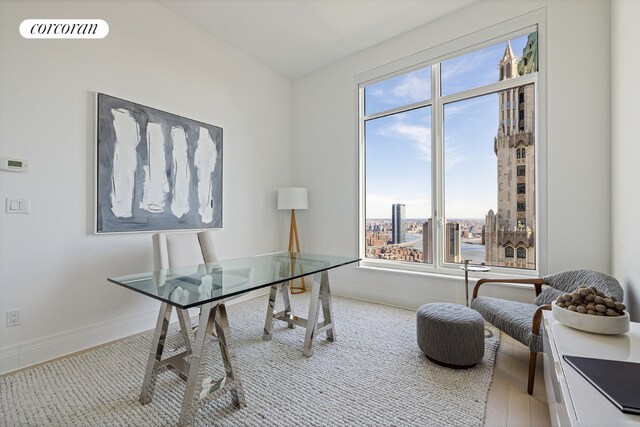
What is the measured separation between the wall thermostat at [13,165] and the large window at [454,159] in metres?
3.39

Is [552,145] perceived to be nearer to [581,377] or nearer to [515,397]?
[515,397]

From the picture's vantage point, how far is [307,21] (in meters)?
3.26

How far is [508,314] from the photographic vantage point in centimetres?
201

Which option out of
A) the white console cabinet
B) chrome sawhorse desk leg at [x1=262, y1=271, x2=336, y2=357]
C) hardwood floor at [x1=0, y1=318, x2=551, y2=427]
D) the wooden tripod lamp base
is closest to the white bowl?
the white console cabinet

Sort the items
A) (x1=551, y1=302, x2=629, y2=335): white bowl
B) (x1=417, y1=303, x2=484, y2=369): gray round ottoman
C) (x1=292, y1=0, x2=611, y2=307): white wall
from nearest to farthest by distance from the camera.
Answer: (x1=551, y1=302, x2=629, y2=335): white bowl
(x1=417, y1=303, x2=484, y2=369): gray round ottoman
(x1=292, y1=0, x2=611, y2=307): white wall

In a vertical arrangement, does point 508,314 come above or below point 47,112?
below

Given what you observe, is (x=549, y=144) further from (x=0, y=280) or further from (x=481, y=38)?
(x=0, y=280)

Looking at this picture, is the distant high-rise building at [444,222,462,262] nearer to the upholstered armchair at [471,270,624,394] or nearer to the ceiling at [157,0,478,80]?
the upholstered armchair at [471,270,624,394]

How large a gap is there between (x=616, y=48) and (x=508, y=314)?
221cm

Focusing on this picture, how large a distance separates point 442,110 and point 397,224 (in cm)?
149

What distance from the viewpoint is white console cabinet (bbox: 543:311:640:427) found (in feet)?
2.50

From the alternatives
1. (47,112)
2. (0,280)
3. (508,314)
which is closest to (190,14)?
(47,112)

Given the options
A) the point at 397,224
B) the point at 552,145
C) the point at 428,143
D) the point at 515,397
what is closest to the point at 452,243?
the point at 397,224

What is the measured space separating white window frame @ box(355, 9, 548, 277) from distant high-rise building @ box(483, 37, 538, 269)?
75 mm
